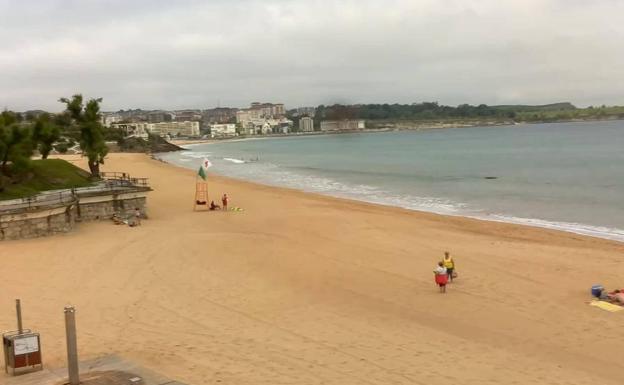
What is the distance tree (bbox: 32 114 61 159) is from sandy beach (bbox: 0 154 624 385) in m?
8.25

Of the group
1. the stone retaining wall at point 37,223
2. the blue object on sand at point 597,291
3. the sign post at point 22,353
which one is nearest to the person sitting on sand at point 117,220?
the stone retaining wall at point 37,223

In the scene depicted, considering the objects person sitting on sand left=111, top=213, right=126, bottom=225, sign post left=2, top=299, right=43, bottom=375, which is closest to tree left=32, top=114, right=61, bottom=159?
person sitting on sand left=111, top=213, right=126, bottom=225

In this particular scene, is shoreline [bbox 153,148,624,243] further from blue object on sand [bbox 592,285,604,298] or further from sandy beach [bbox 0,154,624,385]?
blue object on sand [bbox 592,285,604,298]

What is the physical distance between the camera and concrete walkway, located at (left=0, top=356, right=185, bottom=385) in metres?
8.38

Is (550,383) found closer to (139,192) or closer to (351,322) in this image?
(351,322)

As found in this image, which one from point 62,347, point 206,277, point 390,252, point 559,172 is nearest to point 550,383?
point 62,347

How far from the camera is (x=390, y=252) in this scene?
20969mm

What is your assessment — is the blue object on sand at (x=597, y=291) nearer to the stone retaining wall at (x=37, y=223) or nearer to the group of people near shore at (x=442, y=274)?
the group of people near shore at (x=442, y=274)

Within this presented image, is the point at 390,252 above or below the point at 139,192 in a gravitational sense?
below

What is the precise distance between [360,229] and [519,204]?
15216mm

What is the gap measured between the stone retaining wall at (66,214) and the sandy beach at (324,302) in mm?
761

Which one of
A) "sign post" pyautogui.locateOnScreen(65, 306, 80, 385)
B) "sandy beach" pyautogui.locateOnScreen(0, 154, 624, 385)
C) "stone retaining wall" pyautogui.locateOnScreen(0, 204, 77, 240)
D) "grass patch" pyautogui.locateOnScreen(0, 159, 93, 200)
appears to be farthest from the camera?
"grass patch" pyautogui.locateOnScreen(0, 159, 93, 200)

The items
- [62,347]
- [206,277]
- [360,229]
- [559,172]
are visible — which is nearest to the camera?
[62,347]

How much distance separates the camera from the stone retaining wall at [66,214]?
2084cm
